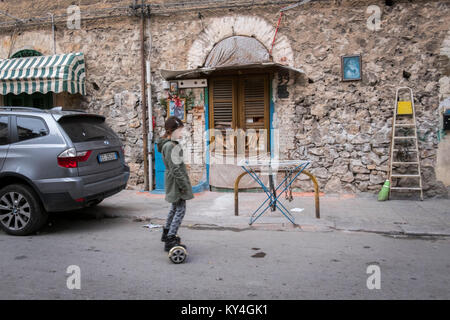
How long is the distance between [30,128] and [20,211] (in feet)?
4.14

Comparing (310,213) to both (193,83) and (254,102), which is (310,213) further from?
(193,83)

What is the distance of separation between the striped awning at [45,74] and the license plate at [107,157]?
3.57 m

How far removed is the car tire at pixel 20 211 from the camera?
17.8ft

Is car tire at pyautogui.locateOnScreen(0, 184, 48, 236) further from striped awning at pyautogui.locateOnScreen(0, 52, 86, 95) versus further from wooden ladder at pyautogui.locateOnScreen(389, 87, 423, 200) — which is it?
wooden ladder at pyautogui.locateOnScreen(389, 87, 423, 200)

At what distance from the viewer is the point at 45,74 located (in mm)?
8820

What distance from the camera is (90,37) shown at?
31.2 feet

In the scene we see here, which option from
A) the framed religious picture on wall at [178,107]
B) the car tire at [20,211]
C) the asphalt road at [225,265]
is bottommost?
the asphalt road at [225,265]

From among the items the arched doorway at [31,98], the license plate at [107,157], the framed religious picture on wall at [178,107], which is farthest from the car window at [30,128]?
the arched doorway at [31,98]

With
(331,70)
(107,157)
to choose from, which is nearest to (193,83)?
(331,70)

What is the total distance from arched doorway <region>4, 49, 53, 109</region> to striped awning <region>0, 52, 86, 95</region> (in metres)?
0.66

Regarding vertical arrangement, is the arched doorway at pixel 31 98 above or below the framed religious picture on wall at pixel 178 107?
above

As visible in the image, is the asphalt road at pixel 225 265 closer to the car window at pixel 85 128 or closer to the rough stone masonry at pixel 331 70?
the car window at pixel 85 128

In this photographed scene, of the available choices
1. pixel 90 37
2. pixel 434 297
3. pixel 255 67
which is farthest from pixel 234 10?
pixel 434 297
